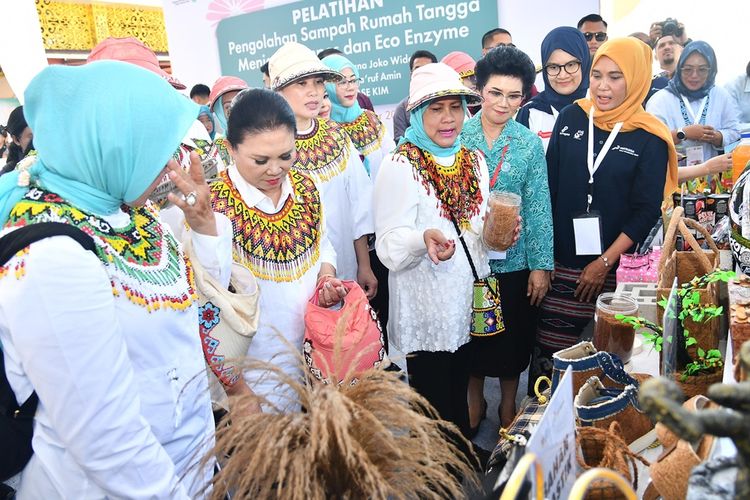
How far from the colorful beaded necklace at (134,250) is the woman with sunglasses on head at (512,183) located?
5.32 ft

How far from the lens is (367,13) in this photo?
557 centimetres

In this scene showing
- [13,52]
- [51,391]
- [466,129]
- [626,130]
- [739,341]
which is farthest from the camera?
[13,52]

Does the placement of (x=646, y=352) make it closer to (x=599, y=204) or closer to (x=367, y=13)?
(x=599, y=204)

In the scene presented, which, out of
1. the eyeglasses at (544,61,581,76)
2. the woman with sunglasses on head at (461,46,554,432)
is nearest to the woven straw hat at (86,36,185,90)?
the woman with sunglasses on head at (461,46,554,432)

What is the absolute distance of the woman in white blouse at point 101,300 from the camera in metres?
0.94

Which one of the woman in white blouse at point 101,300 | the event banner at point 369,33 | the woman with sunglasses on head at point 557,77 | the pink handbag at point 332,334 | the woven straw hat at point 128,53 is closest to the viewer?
the woman in white blouse at point 101,300

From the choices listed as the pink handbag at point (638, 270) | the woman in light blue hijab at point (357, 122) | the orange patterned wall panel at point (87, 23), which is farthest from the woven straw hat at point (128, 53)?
the orange patterned wall panel at point (87, 23)

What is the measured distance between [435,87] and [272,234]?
0.86 m

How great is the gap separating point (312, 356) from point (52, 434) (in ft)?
2.82

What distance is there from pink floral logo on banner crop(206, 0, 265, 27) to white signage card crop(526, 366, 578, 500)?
5.98 metres

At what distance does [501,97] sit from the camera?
2.63 metres

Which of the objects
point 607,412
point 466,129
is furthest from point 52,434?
point 466,129

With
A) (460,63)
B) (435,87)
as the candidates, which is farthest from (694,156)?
(435,87)

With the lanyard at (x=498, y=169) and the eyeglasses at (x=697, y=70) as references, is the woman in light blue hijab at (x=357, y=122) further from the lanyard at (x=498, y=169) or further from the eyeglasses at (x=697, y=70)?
the eyeglasses at (x=697, y=70)
